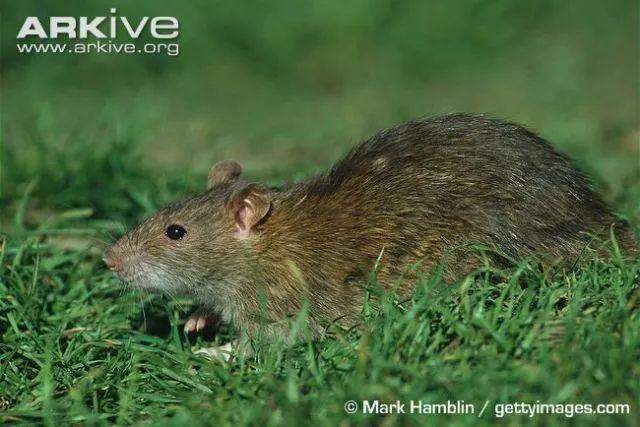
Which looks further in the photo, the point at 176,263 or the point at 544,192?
the point at 176,263

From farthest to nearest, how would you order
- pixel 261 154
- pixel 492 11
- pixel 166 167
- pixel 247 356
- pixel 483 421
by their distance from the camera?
1. pixel 492 11
2. pixel 261 154
3. pixel 166 167
4. pixel 247 356
5. pixel 483 421

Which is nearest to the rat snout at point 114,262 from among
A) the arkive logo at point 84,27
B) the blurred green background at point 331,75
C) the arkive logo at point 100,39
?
the blurred green background at point 331,75

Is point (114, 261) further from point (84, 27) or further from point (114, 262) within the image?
point (84, 27)

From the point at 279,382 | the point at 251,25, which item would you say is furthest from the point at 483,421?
the point at 251,25

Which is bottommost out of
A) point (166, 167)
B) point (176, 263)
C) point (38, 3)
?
point (176, 263)

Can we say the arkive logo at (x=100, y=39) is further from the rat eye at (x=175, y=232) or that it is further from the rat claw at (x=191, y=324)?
the rat claw at (x=191, y=324)

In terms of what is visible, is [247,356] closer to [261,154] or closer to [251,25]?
[261,154]

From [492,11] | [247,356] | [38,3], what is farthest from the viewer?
[492,11]

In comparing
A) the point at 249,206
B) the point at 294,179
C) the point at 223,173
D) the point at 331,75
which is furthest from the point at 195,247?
the point at 331,75
